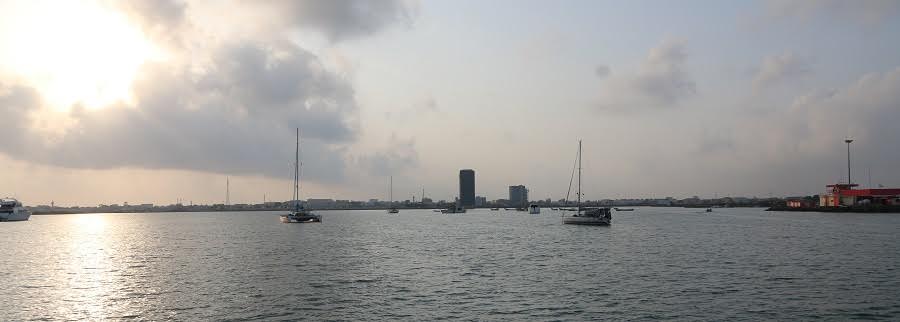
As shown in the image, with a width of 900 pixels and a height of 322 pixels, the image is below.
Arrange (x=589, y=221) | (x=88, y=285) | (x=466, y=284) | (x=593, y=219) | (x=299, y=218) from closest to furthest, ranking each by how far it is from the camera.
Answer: (x=466, y=284) < (x=88, y=285) < (x=593, y=219) < (x=589, y=221) < (x=299, y=218)

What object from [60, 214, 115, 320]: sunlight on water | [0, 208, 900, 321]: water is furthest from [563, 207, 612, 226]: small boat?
[60, 214, 115, 320]: sunlight on water

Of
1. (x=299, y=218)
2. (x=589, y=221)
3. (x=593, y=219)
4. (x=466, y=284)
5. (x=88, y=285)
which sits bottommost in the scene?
(x=88, y=285)

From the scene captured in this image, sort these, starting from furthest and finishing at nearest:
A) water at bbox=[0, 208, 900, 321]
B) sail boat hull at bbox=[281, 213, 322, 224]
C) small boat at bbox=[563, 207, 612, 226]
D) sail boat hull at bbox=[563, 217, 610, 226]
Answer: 1. sail boat hull at bbox=[281, 213, 322, 224]
2. small boat at bbox=[563, 207, 612, 226]
3. sail boat hull at bbox=[563, 217, 610, 226]
4. water at bbox=[0, 208, 900, 321]

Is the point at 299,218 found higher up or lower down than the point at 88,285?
higher up

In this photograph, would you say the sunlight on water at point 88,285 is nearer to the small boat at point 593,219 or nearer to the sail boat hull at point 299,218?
the sail boat hull at point 299,218

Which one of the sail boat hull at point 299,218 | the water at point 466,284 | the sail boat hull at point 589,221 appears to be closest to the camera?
the water at point 466,284

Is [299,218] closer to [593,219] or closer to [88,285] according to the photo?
[593,219]

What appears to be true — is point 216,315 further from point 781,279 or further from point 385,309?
point 781,279

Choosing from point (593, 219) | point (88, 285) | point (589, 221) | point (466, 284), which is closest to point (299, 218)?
point (589, 221)

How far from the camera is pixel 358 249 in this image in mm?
73688

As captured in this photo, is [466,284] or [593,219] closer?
[466,284]

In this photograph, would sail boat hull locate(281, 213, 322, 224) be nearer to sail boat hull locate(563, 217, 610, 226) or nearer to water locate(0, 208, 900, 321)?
sail boat hull locate(563, 217, 610, 226)

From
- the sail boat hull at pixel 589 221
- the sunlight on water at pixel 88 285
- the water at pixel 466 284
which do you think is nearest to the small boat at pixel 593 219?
the sail boat hull at pixel 589 221

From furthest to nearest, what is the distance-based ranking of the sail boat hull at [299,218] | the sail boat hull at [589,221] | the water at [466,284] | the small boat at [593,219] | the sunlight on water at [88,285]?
the sail boat hull at [299,218] < the small boat at [593,219] < the sail boat hull at [589,221] < the sunlight on water at [88,285] < the water at [466,284]
